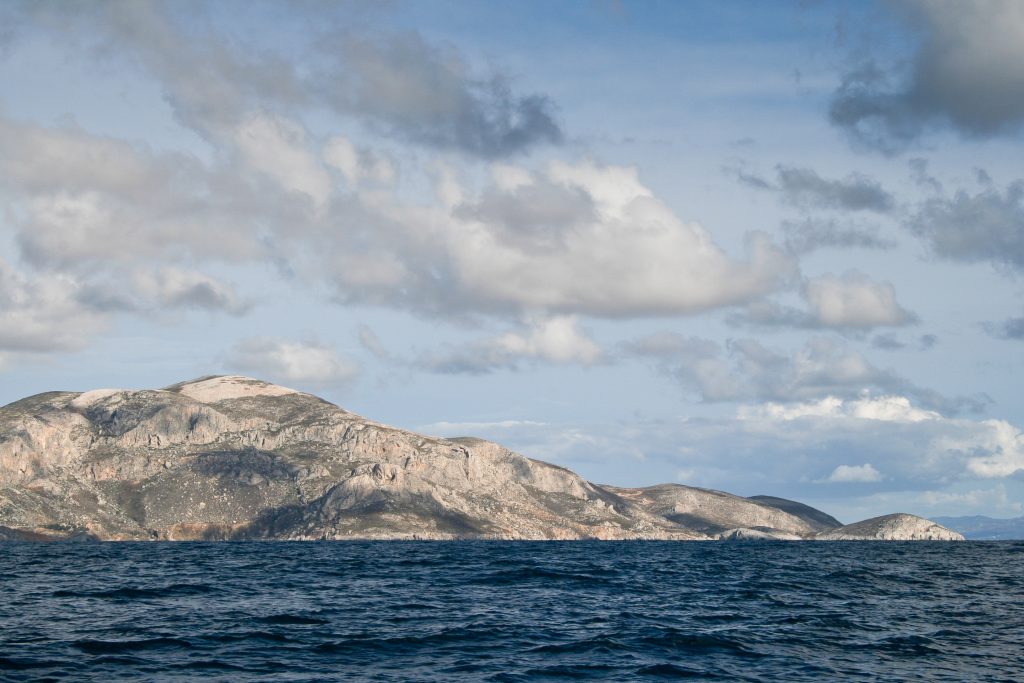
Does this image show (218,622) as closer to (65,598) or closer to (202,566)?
(65,598)

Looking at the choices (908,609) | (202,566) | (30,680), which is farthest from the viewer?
(202,566)

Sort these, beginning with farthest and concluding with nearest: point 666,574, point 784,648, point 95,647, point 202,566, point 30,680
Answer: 1. point 202,566
2. point 666,574
3. point 784,648
4. point 95,647
5. point 30,680

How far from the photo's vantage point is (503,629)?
6425 centimetres

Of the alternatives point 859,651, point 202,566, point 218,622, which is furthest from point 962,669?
point 202,566

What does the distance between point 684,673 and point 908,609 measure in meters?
38.0

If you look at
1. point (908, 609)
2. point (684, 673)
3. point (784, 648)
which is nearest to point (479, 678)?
point (684, 673)

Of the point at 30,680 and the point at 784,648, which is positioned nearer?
the point at 30,680

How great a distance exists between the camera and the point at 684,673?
165 ft

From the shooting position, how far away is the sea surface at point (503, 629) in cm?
5000

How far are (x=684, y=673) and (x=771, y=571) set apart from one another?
293 ft

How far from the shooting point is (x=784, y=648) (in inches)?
2290

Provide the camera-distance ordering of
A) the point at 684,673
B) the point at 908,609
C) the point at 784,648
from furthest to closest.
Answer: the point at 908,609
the point at 784,648
the point at 684,673

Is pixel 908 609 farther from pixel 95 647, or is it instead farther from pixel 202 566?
pixel 202 566

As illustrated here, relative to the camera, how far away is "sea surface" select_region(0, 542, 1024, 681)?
164 ft
